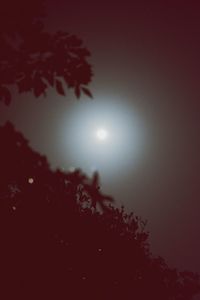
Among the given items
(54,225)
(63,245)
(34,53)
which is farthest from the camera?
(63,245)

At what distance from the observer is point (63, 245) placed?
1761 centimetres

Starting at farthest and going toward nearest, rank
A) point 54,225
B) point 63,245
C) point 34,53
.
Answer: point 63,245 → point 54,225 → point 34,53

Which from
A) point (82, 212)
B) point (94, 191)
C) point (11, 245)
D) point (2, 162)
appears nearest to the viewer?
point (94, 191)

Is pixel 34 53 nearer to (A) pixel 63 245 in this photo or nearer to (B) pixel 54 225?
(B) pixel 54 225

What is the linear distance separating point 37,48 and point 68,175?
270 cm

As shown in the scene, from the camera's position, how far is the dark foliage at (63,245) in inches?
221

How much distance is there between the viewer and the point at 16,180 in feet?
20.0

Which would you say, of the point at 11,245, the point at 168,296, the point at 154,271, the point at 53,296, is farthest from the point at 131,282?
the point at 11,245

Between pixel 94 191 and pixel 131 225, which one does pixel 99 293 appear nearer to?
pixel 131 225

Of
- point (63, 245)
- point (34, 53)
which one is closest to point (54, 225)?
point (34, 53)

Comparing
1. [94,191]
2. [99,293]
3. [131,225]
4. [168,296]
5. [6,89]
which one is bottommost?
[94,191]

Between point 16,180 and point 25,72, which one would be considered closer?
point 16,180

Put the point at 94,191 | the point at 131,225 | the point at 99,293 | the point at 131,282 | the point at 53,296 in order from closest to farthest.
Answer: the point at 94,191
the point at 53,296
the point at 99,293
the point at 131,282
the point at 131,225

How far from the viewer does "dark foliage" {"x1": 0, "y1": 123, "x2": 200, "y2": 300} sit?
5.62m
